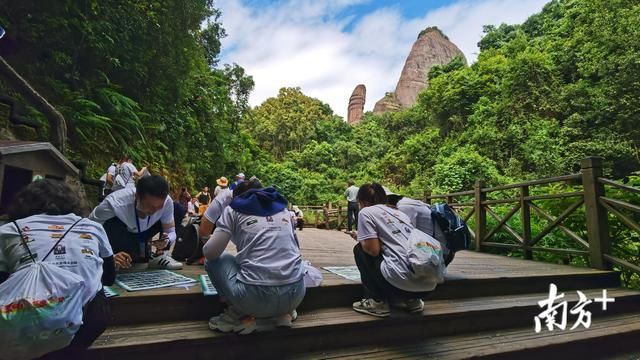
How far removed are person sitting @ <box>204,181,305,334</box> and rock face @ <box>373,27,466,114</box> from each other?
42211 mm

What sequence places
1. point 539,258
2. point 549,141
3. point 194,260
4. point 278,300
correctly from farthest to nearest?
point 549,141 → point 539,258 → point 194,260 → point 278,300

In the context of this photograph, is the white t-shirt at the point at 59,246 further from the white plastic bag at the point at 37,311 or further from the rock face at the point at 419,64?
the rock face at the point at 419,64

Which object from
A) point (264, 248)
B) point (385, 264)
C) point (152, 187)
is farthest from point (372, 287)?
point (152, 187)

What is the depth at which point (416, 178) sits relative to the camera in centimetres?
2038

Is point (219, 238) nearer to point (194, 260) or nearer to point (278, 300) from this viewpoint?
point (278, 300)

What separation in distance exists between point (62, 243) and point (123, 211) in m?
1.38

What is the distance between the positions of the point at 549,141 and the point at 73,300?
16951 millimetres

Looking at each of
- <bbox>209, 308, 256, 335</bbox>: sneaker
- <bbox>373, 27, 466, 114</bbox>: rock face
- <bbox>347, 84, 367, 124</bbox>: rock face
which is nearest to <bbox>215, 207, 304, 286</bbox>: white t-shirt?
<bbox>209, 308, 256, 335</bbox>: sneaker

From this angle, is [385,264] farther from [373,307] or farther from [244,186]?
[244,186]

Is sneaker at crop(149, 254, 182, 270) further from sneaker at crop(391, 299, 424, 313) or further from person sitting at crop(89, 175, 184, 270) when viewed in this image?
sneaker at crop(391, 299, 424, 313)

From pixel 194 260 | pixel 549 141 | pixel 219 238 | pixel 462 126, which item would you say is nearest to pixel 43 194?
pixel 219 238

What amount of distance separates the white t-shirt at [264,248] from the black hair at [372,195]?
0.77 m

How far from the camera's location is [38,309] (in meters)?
1.31

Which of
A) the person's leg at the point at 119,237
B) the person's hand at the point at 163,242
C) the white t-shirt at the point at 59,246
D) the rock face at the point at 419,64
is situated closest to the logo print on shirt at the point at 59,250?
the white t-shirt at the point at 59,246
